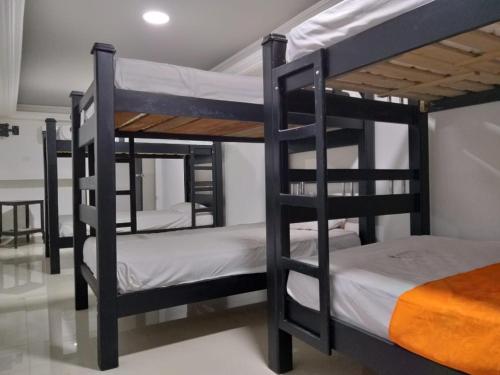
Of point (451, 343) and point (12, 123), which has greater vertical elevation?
point (12, 123)

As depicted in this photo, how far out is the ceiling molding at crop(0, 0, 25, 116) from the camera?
8.67 ft

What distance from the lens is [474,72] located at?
71.7 inches

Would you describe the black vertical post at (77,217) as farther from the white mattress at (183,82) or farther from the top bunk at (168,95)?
the white mattress at (183,82)

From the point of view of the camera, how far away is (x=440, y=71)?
178 centimetres

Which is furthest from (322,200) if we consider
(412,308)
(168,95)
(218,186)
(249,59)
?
(218,186)

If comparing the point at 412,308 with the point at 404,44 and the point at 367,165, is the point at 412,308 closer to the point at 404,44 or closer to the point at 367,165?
the point at 404,44

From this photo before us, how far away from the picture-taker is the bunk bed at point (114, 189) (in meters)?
1.99

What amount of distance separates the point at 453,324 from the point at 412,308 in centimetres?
13

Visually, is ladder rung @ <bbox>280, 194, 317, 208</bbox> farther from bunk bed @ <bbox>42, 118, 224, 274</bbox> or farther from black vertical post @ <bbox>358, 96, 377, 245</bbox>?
bunk bed @ <bbox>42, 118, 224, 274</bbox>

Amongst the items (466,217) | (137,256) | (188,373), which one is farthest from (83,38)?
(466,217)

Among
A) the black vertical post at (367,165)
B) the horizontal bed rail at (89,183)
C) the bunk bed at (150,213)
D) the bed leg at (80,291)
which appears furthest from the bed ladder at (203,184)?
the black vertical post at (367,165)

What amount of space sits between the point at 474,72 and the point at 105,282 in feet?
6.89

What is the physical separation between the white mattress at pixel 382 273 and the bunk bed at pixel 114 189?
2.04ft

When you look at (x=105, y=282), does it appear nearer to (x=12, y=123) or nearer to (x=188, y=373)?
(x=188, y=373)
